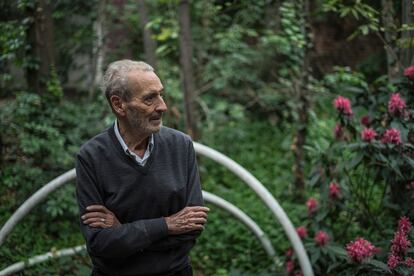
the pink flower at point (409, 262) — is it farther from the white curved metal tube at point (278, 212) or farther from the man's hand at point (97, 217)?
the man's hand at point (97, 217)

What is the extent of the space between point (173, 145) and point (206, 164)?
3.80 m

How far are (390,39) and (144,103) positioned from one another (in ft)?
8.30

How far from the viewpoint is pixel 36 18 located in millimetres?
4648

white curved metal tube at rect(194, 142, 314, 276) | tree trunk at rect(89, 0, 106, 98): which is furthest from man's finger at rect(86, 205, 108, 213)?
tree trunk at rect(89, 0, 106, 98)

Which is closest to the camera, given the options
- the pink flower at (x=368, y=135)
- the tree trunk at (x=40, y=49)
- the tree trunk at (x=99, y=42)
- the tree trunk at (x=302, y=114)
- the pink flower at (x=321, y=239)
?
the pink flower at (x=368, y=135)

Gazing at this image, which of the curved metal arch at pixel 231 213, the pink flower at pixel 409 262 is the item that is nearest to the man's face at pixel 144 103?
the curved metal arch at pixel 231 213

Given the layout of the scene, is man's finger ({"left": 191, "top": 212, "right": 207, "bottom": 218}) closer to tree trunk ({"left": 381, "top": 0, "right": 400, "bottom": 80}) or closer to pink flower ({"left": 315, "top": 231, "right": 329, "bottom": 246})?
pink flower ({"left": 315, "top": 231, "right": 329, "bottom": 246})

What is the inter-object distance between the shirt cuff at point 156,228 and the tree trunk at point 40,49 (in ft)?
9.57

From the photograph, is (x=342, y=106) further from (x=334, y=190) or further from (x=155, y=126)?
(x=155, y=126)

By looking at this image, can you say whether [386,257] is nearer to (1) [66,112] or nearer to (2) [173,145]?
(2) [173,145]

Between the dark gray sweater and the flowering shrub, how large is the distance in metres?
1.17

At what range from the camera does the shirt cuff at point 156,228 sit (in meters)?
2.29

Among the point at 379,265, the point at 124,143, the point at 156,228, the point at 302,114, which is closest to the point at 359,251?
the point at 379,265

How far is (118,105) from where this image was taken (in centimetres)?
238
